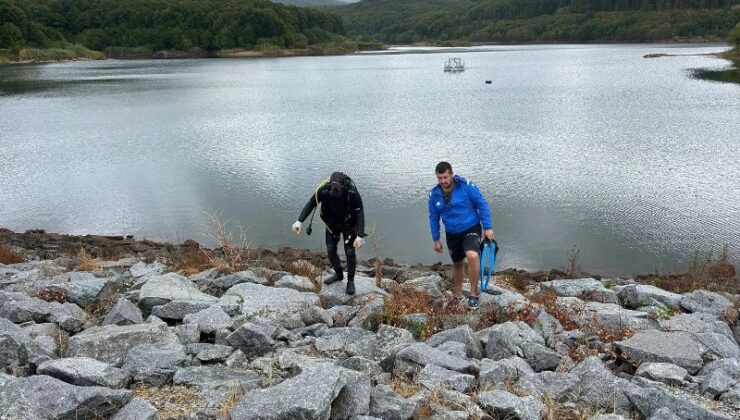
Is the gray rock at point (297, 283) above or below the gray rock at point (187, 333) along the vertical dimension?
below

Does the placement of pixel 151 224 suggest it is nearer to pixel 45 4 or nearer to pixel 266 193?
pixel 266 193

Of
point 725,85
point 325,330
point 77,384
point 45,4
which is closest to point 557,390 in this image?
point 325,330

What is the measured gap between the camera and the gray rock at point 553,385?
19.1ft

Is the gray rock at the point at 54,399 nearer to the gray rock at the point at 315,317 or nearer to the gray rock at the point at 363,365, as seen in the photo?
the gray rock at the point at 363,365

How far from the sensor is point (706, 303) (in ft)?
31.4

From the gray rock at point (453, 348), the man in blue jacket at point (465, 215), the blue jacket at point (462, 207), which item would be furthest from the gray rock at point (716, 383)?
the blue jacket at point (462, 207)

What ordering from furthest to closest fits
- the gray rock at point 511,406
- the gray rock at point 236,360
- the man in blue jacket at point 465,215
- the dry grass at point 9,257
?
the dry grass at point 9,257
the man in blue jacket at point 465,215
the gray rock at point 236,360
the gray rock at point 511,406

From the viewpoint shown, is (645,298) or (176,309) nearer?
(176,309)

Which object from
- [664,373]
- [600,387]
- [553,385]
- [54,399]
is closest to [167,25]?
[54,399]

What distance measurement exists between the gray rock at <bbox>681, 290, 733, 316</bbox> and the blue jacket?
3.44 m

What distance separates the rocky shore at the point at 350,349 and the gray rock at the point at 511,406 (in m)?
0.01

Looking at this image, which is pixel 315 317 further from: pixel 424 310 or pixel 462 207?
pixel 462 207

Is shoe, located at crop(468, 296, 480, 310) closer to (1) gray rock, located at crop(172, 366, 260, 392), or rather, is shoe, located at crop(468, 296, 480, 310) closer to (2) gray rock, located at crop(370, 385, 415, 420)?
(2) gray rock, located at crop(370, 385, 415, 420)

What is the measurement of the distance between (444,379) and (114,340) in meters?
3.58
